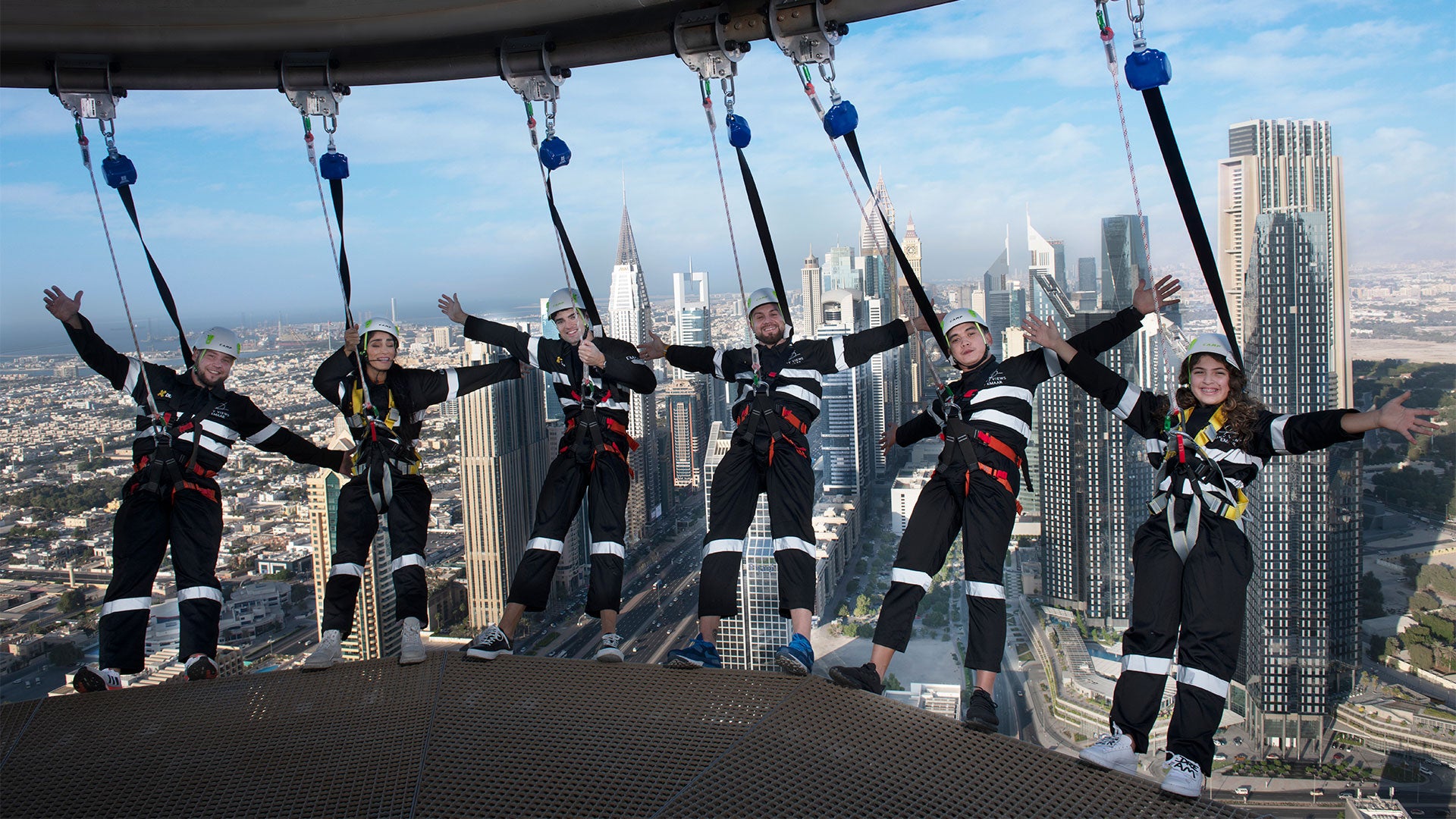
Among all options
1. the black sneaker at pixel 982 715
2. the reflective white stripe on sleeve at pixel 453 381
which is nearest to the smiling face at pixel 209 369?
the reflective white stripe on sleeve at pixel 453 381

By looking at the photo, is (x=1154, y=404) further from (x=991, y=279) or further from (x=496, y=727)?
(x=991, y=279)

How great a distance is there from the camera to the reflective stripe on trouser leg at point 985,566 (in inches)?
130

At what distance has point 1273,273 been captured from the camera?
16.3m

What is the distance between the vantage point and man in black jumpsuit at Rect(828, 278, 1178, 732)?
Answer: 332cm

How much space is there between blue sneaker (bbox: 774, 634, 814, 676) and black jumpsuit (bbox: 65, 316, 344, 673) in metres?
2.46

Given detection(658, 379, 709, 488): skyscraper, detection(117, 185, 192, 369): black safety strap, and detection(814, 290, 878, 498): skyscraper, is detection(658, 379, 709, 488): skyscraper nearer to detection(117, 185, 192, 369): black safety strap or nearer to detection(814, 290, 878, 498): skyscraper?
detection(814, 290, 878, 498): skyscraper

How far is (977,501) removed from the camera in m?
3.40

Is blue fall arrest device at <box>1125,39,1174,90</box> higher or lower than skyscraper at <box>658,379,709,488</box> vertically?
higher

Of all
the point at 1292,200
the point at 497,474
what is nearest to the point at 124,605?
the point at 497,474

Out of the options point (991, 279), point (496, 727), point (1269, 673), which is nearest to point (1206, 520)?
point (496, 727)

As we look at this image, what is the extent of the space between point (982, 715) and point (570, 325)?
7.75 ft

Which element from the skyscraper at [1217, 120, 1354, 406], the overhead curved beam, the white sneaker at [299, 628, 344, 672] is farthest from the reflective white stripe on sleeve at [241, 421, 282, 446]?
the skyscraper at [1217, 120, 1354, 406]

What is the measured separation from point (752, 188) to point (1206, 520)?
7.29 ft

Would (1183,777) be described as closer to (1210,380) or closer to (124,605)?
(1210,380)
